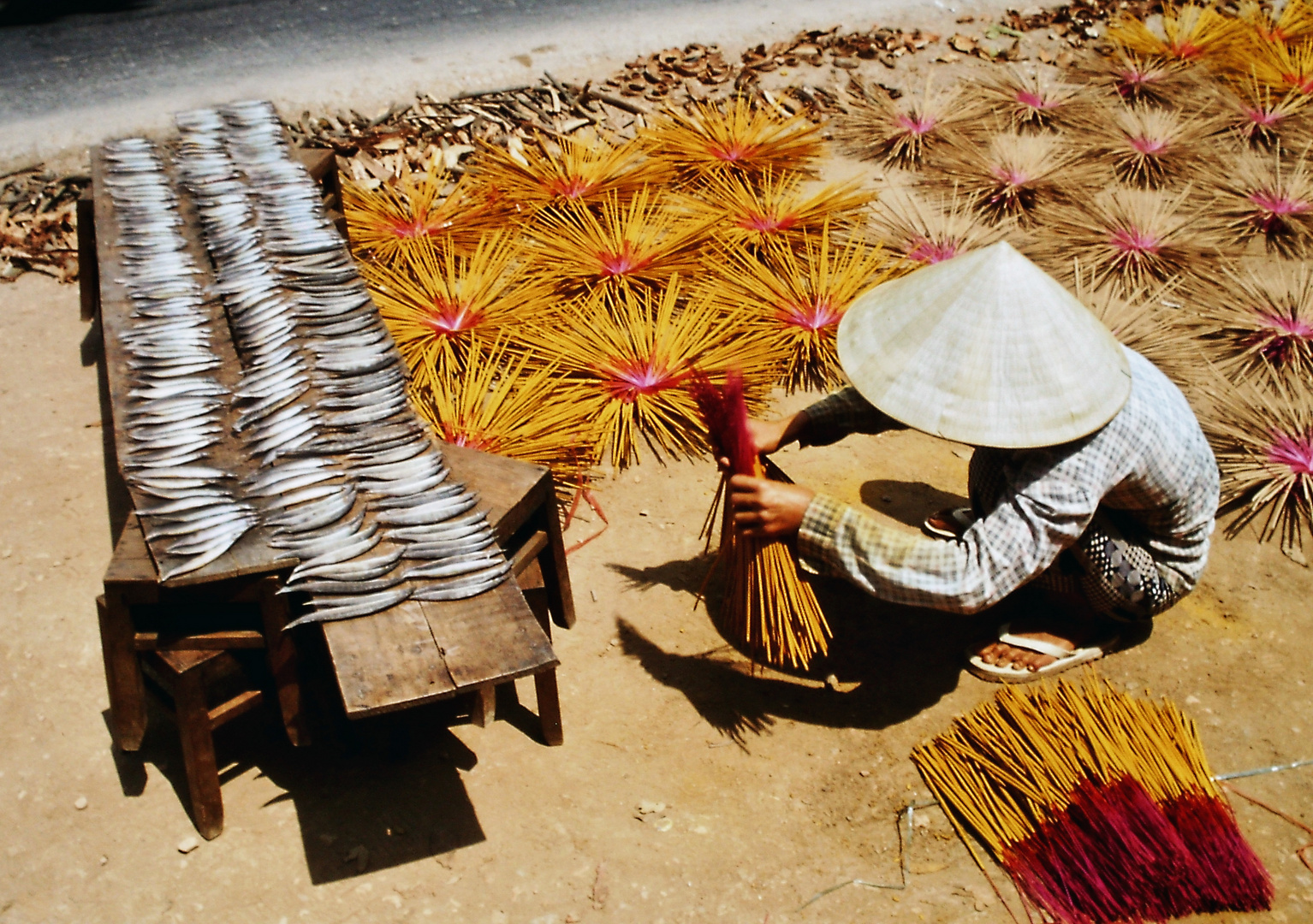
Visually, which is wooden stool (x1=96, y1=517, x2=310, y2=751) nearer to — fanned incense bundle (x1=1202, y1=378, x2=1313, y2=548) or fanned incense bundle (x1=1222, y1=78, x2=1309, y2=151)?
fanned incense bundle (x1=1202, y1=378, x2=1313, y2=548)

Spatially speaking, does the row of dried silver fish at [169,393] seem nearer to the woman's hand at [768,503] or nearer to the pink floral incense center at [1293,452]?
the woman's hand at [768,503]

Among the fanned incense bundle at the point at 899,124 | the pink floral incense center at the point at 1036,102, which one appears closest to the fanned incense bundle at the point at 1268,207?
the pink floral incense center at the point at 1036,102

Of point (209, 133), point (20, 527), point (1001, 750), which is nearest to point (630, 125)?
point (209, 133)

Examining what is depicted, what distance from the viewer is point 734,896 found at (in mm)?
1847

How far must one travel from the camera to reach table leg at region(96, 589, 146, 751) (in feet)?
5.80

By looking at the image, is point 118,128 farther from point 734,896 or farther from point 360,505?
point 734,896

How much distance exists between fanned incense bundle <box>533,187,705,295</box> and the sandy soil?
0.95 meters

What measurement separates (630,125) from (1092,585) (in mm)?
2778

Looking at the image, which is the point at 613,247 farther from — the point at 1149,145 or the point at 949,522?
the point at 1149,145

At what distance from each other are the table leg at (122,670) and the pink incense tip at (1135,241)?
305 cm

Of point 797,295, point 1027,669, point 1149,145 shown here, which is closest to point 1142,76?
point 1149,145

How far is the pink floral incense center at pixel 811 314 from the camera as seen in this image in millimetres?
3119

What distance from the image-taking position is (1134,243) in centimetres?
352

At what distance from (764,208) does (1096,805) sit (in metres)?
2.25
